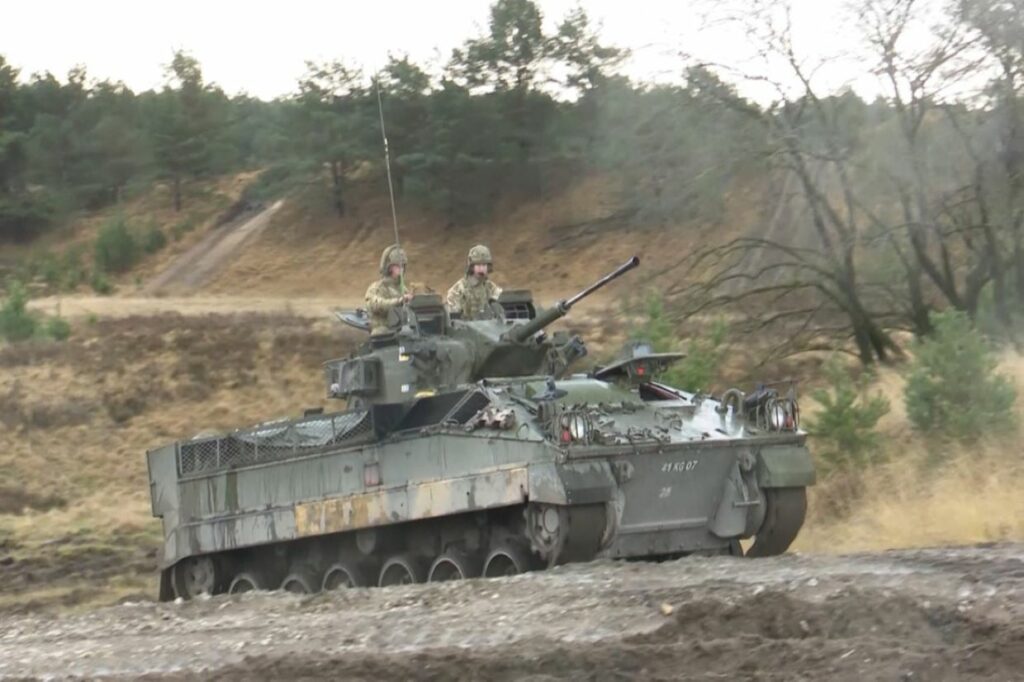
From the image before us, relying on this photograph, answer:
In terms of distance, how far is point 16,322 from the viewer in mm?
37500

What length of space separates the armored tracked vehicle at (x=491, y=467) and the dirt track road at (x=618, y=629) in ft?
2.91

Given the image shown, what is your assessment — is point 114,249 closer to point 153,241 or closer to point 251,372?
point 153,241

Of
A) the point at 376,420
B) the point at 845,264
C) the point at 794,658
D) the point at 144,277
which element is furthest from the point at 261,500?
the point at 144,277

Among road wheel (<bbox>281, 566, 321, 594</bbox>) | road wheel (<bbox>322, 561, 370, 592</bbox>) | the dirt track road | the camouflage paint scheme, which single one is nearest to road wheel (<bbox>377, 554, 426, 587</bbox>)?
road wheel (<bbox>322, 561, 370, 592</bbox>)

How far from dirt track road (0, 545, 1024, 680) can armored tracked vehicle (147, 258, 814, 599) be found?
0.89 meters

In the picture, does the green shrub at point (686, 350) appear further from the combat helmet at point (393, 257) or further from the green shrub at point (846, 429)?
the combat helmet at point (393, 257)

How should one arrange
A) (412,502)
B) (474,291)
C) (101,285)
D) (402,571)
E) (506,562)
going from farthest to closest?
1. (101,285)
2. (474,291)
3. (402,571)
4. (412,502)
5. (506,562)

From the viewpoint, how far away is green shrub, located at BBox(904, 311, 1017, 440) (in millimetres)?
19844

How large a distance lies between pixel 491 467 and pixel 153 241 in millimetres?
44495

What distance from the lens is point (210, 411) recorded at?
34.0 m

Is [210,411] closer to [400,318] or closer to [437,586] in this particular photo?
[400,318]

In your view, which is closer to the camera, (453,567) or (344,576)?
(453,567)

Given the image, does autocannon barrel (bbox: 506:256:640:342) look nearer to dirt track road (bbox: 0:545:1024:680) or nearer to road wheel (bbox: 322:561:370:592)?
road wheel (bbox: 322:561:370:592)

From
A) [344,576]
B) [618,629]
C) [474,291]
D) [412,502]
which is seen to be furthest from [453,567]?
[618,629]
